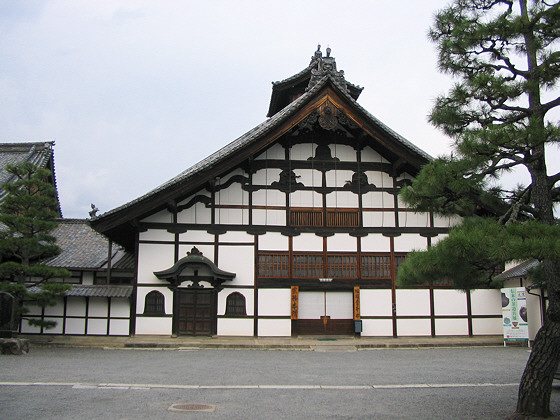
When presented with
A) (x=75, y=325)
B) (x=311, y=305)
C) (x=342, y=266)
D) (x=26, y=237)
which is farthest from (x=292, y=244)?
(x=26, y=237)

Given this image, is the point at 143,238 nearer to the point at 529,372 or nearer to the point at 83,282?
the point at 83,282

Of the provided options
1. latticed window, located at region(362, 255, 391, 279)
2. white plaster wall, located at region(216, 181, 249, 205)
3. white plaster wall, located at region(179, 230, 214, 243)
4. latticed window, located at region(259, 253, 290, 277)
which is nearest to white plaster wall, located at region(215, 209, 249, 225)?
white plaster wall, located at region(216, 181, 249, 205)

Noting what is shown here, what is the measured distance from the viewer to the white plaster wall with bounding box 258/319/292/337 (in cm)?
1734

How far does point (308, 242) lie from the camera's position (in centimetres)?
1798

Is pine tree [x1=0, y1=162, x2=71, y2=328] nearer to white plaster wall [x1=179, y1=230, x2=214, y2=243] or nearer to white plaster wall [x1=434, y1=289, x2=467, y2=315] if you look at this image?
white plaster wall [x1=179, y1=230, x2=214, y2=243]

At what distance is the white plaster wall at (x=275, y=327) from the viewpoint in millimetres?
17344

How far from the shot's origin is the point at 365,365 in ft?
39.9

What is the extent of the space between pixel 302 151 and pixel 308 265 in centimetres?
414

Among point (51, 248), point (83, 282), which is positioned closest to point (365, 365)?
point (51, 248)

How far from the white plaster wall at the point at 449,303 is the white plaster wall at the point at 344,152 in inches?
219

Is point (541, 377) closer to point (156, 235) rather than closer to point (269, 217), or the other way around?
point (269, 217)

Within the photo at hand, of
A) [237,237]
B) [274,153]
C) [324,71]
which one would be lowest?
[237,237]

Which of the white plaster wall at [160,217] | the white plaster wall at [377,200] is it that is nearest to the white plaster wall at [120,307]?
the white plaster wall at [160,217]

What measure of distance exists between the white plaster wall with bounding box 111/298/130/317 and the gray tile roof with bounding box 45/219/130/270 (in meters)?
1.68
